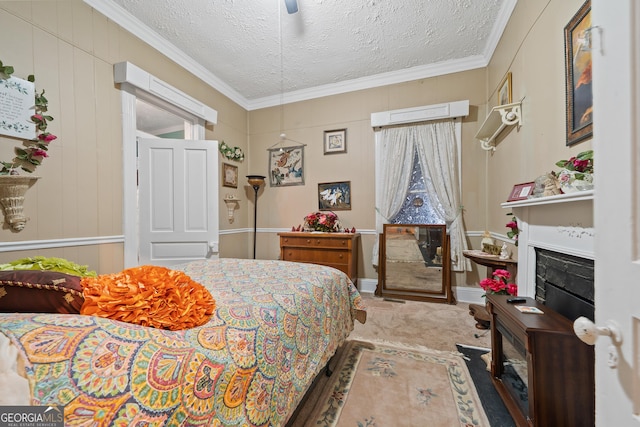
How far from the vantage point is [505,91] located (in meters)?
2.44

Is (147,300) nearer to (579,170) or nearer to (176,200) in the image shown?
(579,170)

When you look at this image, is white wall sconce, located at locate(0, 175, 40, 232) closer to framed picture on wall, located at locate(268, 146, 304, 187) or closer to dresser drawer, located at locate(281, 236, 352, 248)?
dresser drawer, located at locate(281, 236, 352, 248)

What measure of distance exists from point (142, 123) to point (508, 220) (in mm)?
6281

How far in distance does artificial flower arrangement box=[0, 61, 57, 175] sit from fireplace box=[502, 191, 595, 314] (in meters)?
3.45

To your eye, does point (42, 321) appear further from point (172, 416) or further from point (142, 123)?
point (142, 123)

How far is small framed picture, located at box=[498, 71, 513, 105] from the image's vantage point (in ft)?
7.59

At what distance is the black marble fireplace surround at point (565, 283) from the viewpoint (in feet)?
4.05

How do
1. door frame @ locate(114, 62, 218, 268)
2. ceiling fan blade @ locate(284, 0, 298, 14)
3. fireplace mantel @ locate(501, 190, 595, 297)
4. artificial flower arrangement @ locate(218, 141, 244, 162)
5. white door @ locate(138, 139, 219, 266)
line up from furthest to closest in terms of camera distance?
artificial flower arrangement @ locate(218, 141, 244, 162) < white door @ locate(138, 139, 219, 266) < door frame @ locate(114, 62, 218, 268) < ceiling fan blade @ locate(284, 0, 298, 14) < fireplace mantel @ locate(501, 190, 595, 297)

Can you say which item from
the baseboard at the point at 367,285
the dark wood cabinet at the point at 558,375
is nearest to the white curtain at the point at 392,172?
the baseboard at the point at 367,285

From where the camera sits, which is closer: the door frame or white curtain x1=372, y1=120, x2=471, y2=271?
the door frame

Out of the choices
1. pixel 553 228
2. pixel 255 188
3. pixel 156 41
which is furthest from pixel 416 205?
pixel 156 41

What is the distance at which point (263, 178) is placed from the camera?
393 cm

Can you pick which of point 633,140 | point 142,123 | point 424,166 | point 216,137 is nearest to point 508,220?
point 424,166

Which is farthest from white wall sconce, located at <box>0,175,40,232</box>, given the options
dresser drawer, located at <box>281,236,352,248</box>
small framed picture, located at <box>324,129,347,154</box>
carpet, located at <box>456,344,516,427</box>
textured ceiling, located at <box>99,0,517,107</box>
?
carpet, located at <box>456,344,516,427</box>
